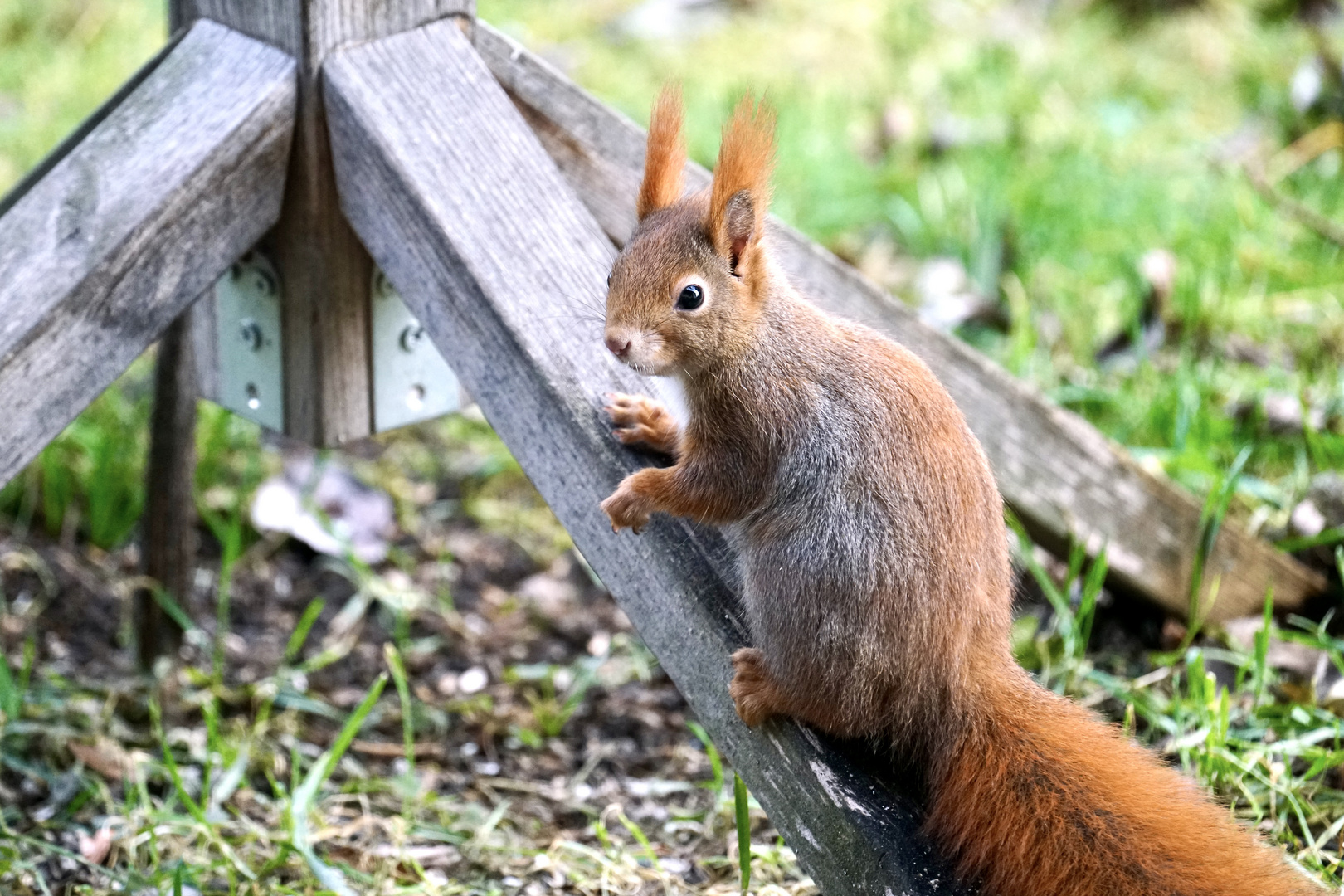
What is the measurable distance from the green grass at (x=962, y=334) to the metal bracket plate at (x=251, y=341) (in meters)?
0.37

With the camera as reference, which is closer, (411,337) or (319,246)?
(319,246)

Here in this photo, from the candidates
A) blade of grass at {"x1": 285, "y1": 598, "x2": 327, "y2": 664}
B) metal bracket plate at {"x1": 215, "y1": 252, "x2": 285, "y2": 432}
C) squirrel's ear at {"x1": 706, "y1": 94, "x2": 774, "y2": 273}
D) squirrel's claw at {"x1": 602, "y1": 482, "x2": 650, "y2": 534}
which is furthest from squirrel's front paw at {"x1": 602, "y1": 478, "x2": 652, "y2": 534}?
blade of grass at {"x1": 285, "y1": 598, "x2": 327, "y2": 664}

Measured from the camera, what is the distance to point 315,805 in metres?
1.82

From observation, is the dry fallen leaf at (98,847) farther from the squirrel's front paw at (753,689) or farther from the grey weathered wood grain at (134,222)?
the squirrel's front paw at (753,689)

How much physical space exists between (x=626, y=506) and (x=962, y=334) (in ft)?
5.59

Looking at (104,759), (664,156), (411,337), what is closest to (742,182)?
(664,156)

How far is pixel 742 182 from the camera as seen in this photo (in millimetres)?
1311

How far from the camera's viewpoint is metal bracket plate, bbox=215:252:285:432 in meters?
1.68

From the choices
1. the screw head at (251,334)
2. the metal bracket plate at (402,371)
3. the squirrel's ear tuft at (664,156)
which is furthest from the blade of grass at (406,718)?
the squirrel's ear tuft at (664,156)

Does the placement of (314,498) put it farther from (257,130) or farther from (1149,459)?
(1149,459)

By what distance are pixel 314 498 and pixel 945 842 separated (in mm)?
1706

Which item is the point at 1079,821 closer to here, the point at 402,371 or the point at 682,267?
the point at 682,267

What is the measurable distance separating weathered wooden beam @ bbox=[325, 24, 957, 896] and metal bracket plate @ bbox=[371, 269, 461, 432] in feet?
0.54

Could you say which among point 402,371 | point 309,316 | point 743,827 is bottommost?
point 743,827
